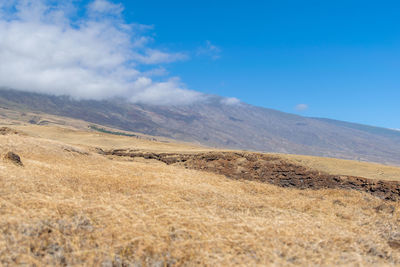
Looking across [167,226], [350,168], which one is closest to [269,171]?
[350,168]

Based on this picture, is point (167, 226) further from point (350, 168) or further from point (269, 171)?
point (350, 168)

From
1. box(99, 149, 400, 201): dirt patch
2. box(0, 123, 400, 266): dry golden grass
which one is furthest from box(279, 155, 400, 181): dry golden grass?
box(0, 123, 400, 266): dry golden grass

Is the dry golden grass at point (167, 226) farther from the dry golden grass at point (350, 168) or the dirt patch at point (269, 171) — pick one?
the dry golden grass at point (350, 168)

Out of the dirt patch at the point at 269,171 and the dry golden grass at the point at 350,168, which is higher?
the dry golden grass at the point at 350,168

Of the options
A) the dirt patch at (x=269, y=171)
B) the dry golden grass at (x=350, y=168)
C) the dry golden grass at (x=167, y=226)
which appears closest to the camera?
the dry golden grass at (x=167, y=226)

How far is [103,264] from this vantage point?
786 centimetres

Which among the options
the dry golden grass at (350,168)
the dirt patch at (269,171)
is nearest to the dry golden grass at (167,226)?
the dirt patch at (269,171)

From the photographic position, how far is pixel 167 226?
9.97 m

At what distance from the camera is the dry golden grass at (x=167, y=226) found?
836 cm

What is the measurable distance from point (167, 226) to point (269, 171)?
18936mm

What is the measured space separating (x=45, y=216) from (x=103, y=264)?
2.98 meters

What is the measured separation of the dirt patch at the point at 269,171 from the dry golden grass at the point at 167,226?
24.6 feet

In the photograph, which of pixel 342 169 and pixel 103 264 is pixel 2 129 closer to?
pixel 103 264

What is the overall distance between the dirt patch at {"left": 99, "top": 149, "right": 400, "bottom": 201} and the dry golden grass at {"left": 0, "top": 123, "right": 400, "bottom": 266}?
24.6 feet
